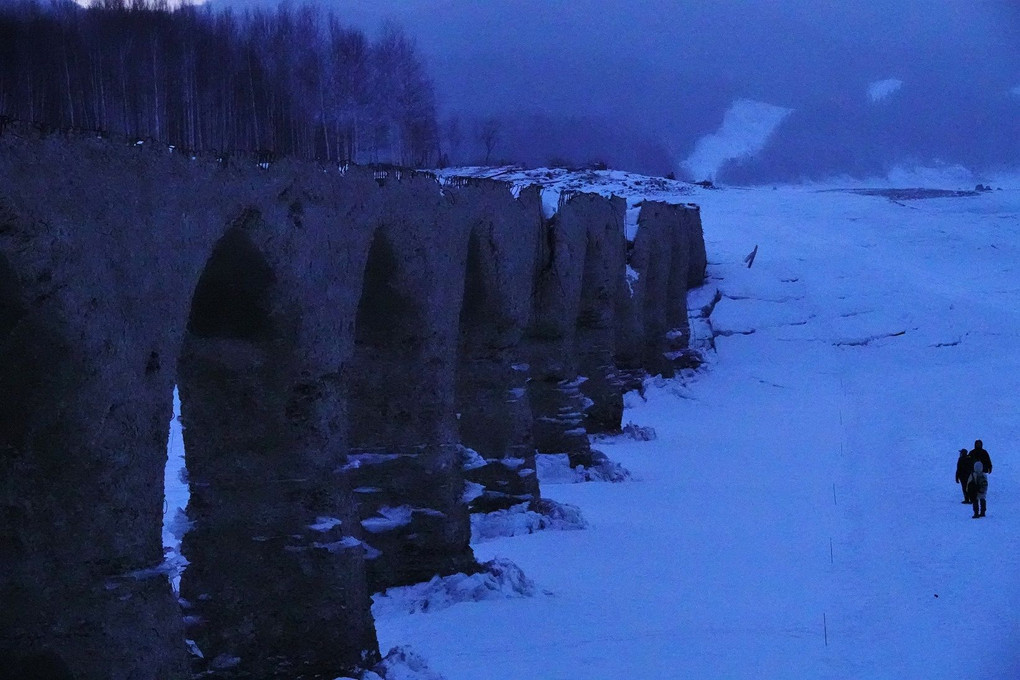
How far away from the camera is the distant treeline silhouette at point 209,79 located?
1595 cm

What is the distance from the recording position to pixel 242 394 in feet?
28.6

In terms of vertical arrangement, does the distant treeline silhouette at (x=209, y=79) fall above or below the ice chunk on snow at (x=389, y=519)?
above

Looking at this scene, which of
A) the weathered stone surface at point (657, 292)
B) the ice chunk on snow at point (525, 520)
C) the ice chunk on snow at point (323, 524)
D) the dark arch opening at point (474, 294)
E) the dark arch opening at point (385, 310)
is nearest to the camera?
the ice chunk on snow at point (323, 524)

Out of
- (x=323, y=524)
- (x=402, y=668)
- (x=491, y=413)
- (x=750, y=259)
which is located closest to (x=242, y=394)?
(x=323, y=524)

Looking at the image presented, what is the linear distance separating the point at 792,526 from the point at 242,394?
7.76 m

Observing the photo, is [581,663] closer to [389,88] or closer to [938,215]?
[389,88]

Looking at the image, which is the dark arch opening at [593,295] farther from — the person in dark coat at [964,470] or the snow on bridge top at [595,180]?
the snow on bridge top at [595,180]

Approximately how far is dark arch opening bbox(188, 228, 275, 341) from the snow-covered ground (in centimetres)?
306

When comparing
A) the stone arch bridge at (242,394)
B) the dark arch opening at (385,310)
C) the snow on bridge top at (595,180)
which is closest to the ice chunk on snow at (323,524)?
the stone arch bridge at (242,394)

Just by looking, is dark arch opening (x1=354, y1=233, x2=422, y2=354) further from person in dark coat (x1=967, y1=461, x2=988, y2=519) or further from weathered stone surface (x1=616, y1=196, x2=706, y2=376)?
weathered stone surface (x1=616, y1=196, x2=706, y2=376)

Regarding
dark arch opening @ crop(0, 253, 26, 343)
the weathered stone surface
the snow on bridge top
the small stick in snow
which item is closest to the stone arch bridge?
dark arch opening @ crop(0, 253, 26, 343)

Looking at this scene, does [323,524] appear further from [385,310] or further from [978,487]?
[978,487]

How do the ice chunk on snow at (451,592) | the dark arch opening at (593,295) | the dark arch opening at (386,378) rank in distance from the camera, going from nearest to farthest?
the ice chunk on snow at (451,592)
the dark arch opening at (386,378)
the dark arch opening at (593,295)

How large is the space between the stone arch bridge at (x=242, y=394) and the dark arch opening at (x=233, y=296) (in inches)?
0.6
